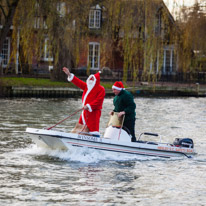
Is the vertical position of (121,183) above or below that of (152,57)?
below

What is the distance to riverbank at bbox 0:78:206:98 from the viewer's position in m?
34.6

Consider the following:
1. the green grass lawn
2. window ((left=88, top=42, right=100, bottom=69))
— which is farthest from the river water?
window ((left=88, top=42, right=100, bottom=69))

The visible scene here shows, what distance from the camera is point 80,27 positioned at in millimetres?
33469

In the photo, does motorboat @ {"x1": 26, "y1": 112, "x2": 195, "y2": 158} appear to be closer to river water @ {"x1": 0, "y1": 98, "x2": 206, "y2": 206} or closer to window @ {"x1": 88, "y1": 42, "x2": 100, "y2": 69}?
river water @ {"x1": 0, "y1": 98, "x2": 206, "y2": 206}

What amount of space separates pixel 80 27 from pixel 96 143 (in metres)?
20.1

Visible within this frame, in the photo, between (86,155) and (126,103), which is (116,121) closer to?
(126,103)

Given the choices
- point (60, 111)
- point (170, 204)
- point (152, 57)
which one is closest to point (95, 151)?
point (170, 204)

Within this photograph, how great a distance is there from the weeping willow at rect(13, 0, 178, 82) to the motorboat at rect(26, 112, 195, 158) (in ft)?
54.1

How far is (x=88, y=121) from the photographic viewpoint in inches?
568

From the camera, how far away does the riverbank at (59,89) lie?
34594 mm

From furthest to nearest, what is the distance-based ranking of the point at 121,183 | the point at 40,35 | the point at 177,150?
the point at 40,35 < the point at 177,150 < the point at 121,183

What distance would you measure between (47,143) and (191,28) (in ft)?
94.6

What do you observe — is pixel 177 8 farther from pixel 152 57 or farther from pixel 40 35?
pixel 40 35

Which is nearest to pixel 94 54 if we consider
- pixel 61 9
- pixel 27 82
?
pixel 27 82
